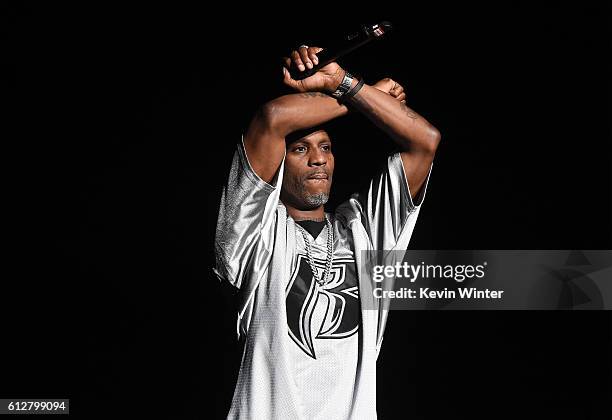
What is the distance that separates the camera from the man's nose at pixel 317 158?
1.62m

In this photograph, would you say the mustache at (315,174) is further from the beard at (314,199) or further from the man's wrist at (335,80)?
the man's wrist at (335,80)

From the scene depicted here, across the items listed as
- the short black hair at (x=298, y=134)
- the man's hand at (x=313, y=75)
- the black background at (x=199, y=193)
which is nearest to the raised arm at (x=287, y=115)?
the man's hand at (x=313, y=75)

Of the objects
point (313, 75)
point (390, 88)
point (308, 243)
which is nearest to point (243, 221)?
point (308, 243)

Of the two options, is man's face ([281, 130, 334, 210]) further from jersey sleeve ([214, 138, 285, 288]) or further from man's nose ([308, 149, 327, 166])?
jersey sleeve ([214, 138, 285, 288])

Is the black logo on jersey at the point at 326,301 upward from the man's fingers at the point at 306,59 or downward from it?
downward

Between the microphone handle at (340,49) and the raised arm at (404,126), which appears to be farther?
the raised arm at (404,126)

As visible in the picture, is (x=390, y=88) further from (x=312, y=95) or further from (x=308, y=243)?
(x=308, y=243)

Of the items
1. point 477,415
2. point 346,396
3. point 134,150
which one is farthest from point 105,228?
point 477,415

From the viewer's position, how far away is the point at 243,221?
4.91 ft

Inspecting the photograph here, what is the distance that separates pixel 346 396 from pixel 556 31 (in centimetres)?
102

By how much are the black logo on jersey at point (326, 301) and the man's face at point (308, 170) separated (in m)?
0.12

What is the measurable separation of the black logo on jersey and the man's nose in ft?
0.57

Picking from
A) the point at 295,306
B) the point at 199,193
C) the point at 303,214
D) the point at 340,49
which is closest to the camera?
the point at 340,49

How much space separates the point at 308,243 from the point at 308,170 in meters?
0.13
